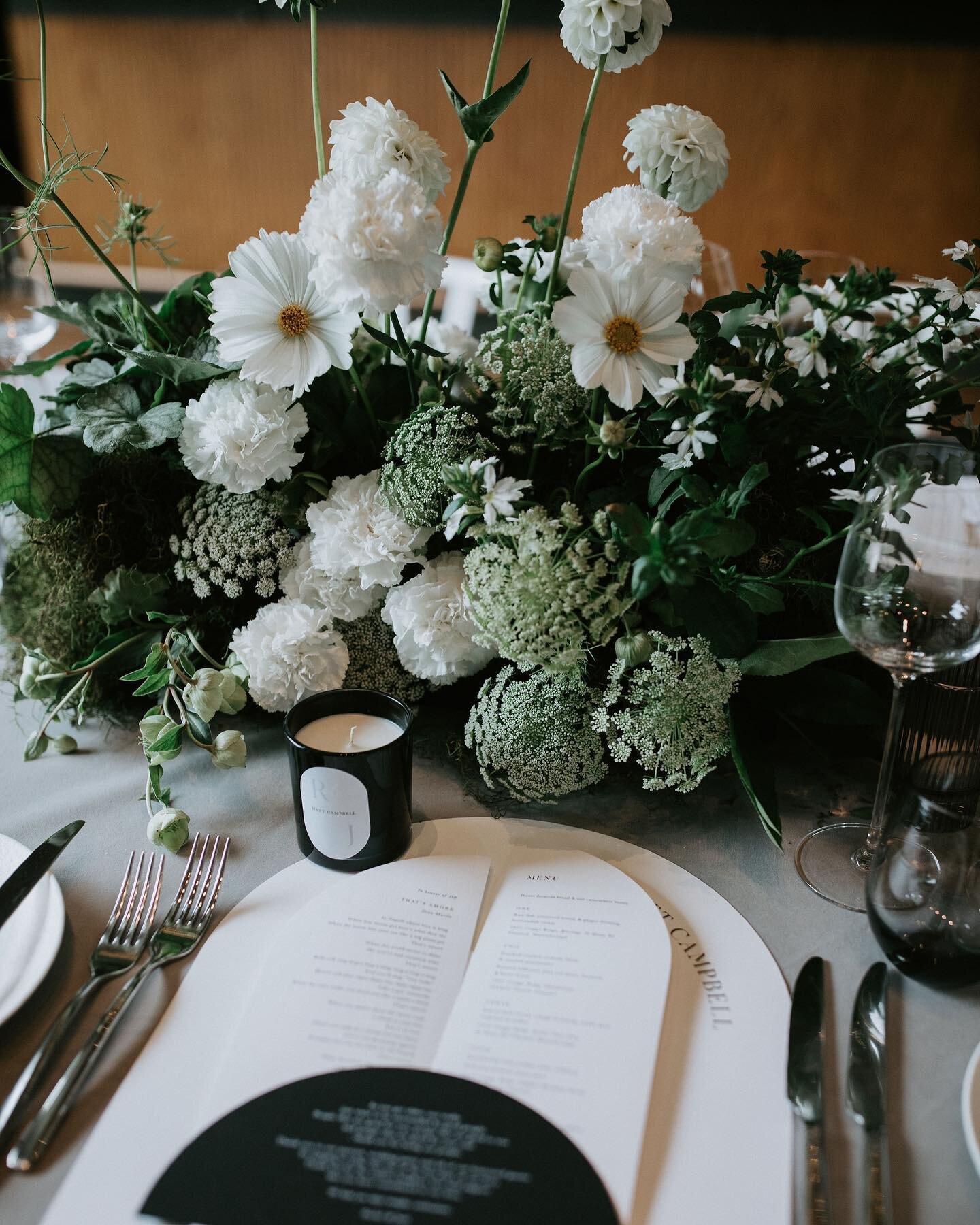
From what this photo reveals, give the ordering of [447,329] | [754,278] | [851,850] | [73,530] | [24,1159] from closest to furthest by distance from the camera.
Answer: [24,1159] < [851,850] < [73,530] < [447,329] < [754,278]

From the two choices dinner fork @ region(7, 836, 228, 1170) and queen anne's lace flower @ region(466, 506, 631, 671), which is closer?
dinner fork @ region(7, 836, 228, 1170)

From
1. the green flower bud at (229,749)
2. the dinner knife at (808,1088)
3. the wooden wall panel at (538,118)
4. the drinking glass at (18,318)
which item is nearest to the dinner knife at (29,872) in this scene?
the green flower bud at (229,749)

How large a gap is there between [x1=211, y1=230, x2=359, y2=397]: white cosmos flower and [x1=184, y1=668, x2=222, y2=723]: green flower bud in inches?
10.1

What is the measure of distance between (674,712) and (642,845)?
0.41 feet

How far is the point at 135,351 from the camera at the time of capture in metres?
0.90

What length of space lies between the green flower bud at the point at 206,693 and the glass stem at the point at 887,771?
0.56m

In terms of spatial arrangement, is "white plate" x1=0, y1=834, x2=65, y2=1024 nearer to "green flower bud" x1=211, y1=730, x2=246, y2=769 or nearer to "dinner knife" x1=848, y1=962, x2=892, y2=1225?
"green flower bud" x1=211, y1=730, x2=246, y2=769

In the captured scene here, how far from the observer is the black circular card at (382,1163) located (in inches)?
19.8

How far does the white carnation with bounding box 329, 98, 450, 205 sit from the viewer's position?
29.6 inches

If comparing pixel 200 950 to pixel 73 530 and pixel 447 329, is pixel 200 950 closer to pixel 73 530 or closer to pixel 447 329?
pixel 73 530

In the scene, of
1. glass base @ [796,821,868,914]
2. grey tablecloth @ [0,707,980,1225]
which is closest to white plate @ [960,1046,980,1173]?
grey tablecloth @ [0,707,980,1225]

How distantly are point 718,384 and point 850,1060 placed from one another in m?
0.48

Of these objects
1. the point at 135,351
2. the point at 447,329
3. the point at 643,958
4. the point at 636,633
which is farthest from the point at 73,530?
the point at 643,958

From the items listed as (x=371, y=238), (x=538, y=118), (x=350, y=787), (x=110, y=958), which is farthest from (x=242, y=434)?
(x=538, y=118)
